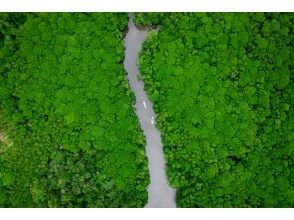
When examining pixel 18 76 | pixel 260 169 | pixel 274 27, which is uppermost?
pixel 274 27

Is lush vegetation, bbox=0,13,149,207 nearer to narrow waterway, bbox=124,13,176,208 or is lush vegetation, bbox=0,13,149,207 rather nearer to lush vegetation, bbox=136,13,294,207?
narrow waterway, bbox=124,13,176,208

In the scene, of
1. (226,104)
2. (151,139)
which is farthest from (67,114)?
(226,104)

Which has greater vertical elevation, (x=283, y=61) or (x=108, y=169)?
(x=283, y=61)

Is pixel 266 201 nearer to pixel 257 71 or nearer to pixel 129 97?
pixel 257 71

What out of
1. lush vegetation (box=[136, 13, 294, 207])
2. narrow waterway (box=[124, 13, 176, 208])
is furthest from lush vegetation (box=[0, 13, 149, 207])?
lush vegetation (box=[136, 13, 294, 207])

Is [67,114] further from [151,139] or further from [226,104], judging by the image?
[226,104]

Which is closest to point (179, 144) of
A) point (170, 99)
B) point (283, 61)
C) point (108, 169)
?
point (170, 99)
